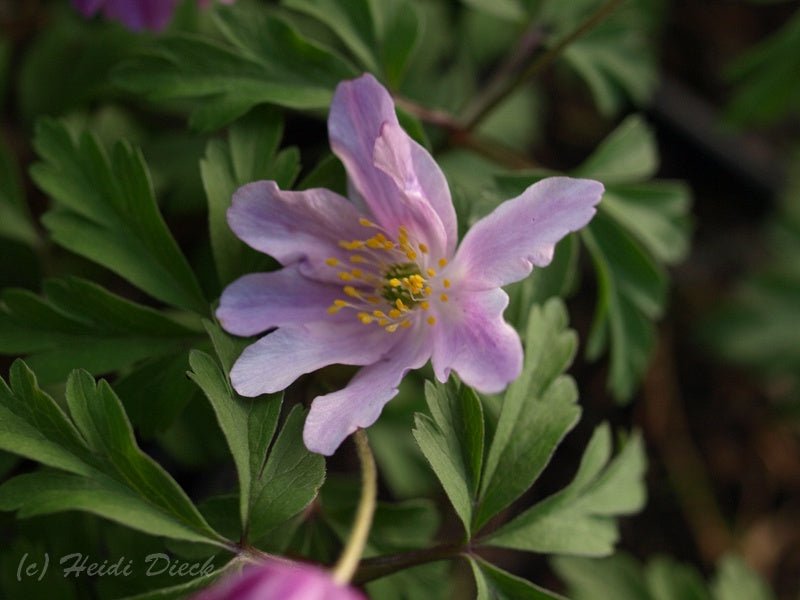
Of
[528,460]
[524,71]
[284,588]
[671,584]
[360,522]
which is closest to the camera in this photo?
[284,588]

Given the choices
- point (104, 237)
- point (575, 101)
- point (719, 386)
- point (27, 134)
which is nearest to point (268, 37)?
point (104, 237)

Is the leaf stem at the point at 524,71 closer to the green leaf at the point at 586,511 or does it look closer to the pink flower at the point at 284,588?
the green leaf at the point at 586,511

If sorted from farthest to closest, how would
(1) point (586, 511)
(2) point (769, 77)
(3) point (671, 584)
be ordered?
(2) point (769, 77)
(3) point (671, 584)
(1) point (586, 511)

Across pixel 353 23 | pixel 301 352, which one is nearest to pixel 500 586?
pixel 301 352

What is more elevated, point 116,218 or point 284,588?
point 284,588

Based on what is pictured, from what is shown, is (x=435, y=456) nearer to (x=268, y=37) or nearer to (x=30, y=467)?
(x=268, y=37)

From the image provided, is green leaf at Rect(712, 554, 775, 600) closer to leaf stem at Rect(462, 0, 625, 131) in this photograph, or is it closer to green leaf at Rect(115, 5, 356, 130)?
leaf stem at Rect(462, 0, 625, 131)

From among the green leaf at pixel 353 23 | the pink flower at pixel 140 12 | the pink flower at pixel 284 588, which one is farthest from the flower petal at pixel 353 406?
the pink flower at pixel 140 12

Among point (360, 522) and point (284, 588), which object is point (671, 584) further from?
point (284, 588)
